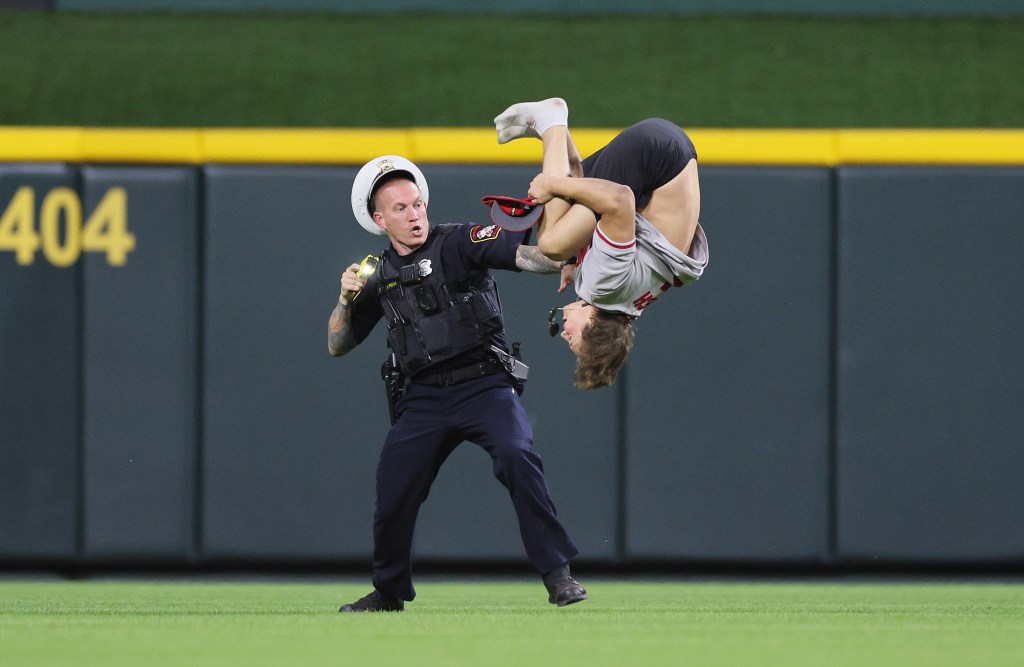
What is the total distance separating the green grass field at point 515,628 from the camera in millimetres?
3477

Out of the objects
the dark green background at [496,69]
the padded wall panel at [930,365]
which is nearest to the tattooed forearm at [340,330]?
the padded wall panel at [930,365]

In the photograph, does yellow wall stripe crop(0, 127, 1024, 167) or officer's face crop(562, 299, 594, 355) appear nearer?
officer's face crop(562, 299, 594, 355)

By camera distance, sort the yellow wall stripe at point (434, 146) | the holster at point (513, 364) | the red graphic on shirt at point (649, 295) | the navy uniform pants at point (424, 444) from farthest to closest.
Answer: the yellow wall stripe at point (434, 146), the holster at point (513, 364), the navy uniform pants at point (424, 444), the red graphic on shirt at point (649, 295)

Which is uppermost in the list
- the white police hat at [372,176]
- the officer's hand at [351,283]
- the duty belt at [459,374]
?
the white police hat at [372,176]

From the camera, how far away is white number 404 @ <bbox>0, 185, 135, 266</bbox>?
670 centimetres

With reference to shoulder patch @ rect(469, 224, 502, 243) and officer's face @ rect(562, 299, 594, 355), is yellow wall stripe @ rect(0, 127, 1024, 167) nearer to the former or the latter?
shoulder patch @ rect(469, 224, 502, 243)

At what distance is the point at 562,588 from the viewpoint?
4.66 meters

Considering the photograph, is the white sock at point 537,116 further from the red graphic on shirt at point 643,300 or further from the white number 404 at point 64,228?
the white number 404 at point 64,228

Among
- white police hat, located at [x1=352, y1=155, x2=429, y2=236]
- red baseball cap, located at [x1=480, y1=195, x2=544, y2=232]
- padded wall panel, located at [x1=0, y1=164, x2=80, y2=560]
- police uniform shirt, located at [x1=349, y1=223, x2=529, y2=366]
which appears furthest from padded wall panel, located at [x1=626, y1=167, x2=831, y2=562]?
padded wall panel, located at [x1=0, y1=164, x2=80, y2=560]

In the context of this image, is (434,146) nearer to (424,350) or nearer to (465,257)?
(465,257)

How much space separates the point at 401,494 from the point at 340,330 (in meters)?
0.65

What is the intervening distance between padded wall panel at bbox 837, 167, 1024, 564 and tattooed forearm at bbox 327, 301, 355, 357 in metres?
2.71

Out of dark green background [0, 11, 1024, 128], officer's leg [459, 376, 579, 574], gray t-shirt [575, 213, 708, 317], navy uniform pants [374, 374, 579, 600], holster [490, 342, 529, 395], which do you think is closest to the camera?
gray t-shirt [575, 213, 708, 317]

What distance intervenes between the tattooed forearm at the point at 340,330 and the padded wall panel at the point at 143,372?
1.87 meters
